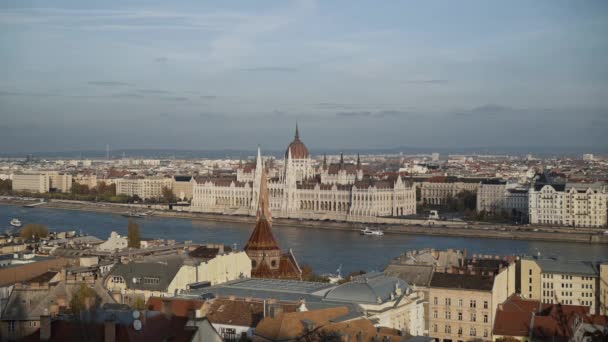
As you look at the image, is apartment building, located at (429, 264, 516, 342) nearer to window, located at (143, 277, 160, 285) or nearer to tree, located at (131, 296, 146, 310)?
window, located at (143, 277, 160, 285)

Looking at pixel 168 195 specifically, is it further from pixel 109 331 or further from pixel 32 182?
pixel 109 331

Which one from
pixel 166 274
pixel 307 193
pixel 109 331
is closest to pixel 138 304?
pixel 166 274

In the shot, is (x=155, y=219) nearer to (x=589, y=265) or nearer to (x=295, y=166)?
(x=295, y=166)

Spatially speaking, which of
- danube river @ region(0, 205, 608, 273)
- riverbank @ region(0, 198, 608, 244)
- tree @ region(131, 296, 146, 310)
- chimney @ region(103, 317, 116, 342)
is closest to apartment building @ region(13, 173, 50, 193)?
riverbank @ region(0, 198, 608, 244)

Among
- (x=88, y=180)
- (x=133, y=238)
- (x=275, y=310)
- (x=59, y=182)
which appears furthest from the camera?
(x=59, y=182)

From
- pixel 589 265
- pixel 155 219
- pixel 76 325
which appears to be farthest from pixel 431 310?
pixel 155 219

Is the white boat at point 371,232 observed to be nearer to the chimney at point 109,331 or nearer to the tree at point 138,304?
the tree at point 138,304

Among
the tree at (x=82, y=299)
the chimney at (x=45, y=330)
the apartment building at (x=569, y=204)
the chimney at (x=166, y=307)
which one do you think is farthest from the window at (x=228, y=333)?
the apartment building at (x=569, y=204)
